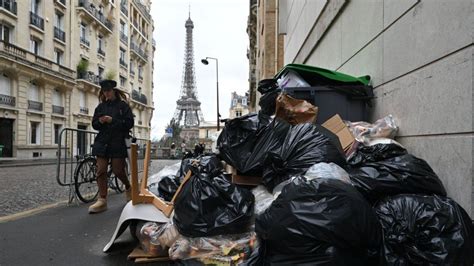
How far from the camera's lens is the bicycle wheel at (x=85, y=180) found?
504 cm

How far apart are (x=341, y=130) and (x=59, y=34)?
28.7 m

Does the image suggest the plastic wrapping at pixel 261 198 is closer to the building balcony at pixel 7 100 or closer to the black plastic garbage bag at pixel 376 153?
the black plastic garbage bag at pixel 376 153

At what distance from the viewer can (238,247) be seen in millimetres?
2221

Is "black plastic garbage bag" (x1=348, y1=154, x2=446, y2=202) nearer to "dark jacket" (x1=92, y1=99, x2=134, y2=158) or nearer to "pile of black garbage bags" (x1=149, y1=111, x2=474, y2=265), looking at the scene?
"pile of black garbage bags" (x1=149, y1=111, x2=474, y2=265)

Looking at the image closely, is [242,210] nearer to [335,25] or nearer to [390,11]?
[390,11]

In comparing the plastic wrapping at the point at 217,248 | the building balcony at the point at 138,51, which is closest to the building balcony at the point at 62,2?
the building balcony at the point at 138,51

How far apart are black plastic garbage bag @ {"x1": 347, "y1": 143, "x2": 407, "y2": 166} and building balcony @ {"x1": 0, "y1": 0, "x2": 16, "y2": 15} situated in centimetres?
2491

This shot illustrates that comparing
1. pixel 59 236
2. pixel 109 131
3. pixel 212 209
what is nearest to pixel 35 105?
pixel 109 131

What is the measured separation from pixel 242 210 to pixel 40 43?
27362 millimetres

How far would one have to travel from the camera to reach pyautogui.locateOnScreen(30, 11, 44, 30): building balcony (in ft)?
77.0

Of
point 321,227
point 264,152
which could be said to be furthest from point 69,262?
point 321,227

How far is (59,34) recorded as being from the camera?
26.7 metres

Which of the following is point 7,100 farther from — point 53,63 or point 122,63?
point 122,63

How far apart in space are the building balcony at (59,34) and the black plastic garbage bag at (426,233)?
29.3 metres
